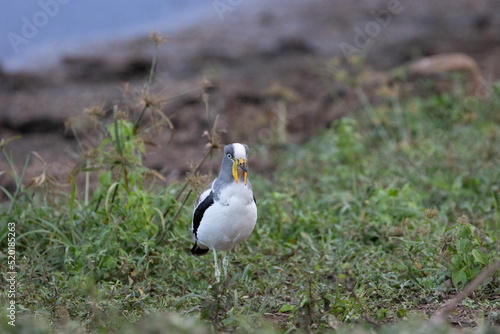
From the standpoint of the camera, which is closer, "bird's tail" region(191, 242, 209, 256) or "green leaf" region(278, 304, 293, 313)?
"green leaf" region(278, 304, 293, 313)

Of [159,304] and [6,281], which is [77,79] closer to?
[6,281]

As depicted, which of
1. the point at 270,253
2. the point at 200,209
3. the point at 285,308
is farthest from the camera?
the point at 270,253

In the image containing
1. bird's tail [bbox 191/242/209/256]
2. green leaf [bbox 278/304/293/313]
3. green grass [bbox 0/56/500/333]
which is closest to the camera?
green grass [bbox 0/56/500/333]

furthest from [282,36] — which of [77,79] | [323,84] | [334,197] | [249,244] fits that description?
[249,244]

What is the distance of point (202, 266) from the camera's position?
14.7 feet

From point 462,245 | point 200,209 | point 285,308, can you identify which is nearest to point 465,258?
point 462,245

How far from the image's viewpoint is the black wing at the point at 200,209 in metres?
3.87

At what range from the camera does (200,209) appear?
396cm

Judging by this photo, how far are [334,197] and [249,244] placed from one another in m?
1.13

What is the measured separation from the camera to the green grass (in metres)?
3.48

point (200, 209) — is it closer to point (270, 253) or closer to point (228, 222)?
point (228, 222)

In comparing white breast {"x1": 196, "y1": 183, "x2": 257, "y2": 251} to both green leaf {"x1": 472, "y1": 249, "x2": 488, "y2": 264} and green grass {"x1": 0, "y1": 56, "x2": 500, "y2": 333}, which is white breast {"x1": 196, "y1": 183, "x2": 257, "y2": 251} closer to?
green grass {"x1": 0, "y1": 56, "x2": 500, "y2": 333}

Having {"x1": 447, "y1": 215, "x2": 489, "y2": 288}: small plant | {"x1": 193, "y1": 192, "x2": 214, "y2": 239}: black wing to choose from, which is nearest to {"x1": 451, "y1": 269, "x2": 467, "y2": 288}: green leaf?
{"x1": 447, "y1": 215, "x2": 489, "y2": 288}: small plant

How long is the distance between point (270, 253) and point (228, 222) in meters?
1.11
